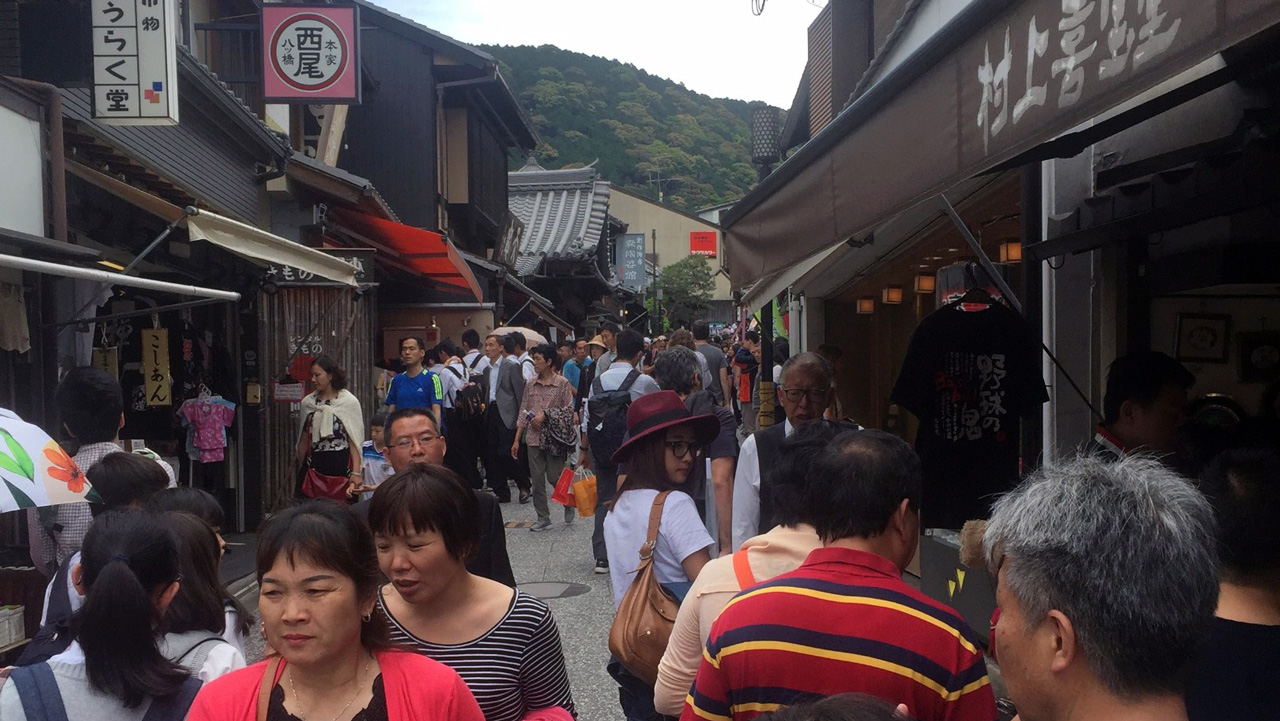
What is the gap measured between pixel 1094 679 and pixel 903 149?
2.46 metres

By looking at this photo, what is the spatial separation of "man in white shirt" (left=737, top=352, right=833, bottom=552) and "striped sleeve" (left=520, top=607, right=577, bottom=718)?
1.68m

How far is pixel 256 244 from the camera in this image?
7855 mm

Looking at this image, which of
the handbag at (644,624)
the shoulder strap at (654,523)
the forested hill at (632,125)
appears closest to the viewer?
the handbag at (644,624)

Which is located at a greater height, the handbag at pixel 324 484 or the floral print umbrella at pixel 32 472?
the floral print umbrella at pixel 32 472

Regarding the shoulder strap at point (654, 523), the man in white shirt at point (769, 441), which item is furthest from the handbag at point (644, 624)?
the man in white shirt at point (769, 441)

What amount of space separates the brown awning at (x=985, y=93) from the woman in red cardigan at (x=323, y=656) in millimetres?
2062

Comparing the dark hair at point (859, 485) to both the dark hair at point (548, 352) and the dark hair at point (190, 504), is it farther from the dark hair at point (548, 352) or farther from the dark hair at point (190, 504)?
the dark hair at point (548, 352)

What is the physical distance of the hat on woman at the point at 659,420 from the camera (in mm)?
4094

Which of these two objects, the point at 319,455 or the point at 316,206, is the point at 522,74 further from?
the point at 319,455

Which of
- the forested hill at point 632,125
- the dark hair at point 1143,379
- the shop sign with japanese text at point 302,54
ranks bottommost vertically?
the dark hair at point 1143,379

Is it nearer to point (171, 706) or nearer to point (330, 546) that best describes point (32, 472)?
point (171, 706)

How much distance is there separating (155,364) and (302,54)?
3377 mm

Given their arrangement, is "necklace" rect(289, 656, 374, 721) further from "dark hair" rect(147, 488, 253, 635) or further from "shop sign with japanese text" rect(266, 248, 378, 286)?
"shop sign with japanese text" rect(266, 248, 378, 286)

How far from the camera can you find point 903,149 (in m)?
3.69
